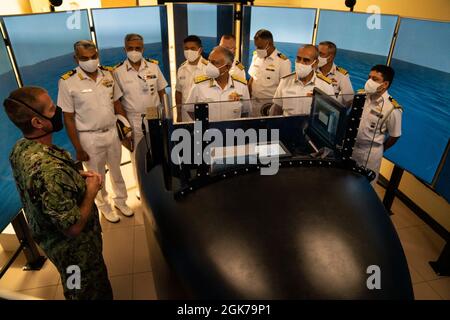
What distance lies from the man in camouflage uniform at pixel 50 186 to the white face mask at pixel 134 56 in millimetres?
1747

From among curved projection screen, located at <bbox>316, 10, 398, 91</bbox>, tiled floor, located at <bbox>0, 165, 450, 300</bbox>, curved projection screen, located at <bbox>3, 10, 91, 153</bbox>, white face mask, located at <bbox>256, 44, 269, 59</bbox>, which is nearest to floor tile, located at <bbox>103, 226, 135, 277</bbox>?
tiled floor, located at <bbox>0, 165, 450, 300</bbox>

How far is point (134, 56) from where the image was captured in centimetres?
343

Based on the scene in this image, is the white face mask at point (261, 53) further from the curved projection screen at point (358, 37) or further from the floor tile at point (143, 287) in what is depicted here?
the floor tile at point (143, 287)

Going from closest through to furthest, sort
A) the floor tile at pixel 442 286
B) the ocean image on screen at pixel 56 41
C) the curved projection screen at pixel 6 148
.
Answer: the curved projection screen at pixel 6 148 → the floor tile at pixel 442 286 → the ocean image on screen at pixel 56 41


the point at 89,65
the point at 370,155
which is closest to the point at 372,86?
the point at 370,155

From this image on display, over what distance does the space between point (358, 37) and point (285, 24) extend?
3.75 feet

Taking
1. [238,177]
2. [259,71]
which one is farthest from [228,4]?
[238,177]

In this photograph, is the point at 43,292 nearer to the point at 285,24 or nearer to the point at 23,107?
the point at 23,107

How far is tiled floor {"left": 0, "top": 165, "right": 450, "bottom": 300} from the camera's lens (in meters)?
2.76

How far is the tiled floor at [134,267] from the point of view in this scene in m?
2.76

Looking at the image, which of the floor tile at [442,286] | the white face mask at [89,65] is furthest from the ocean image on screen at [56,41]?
the floor tile at [442,286]

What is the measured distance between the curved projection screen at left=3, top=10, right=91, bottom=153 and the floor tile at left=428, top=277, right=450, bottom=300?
3.98 metres

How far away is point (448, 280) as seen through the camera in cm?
290
